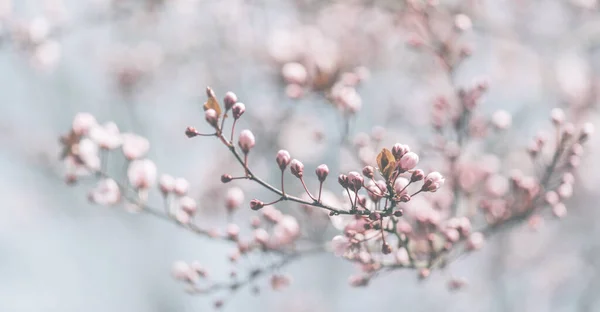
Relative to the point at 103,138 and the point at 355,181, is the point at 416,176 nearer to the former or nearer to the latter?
the point at 355,181

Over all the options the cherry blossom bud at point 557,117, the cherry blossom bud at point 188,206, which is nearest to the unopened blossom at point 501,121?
the cherry blossom bud at point 557,117

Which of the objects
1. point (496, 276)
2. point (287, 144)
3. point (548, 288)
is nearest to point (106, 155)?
point (287, 144)

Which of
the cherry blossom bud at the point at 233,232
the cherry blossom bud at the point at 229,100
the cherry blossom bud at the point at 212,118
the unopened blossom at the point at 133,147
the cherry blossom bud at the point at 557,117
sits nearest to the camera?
the cherry blossom bud at the point at 212,118

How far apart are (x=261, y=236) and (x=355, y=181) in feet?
2.19

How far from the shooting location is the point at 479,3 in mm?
3490

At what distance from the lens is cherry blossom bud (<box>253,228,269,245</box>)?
5.54 feet

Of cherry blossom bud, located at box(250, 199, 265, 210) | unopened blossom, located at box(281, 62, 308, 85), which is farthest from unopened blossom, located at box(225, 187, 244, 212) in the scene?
cherry blossom bud, located at box(250, 199, 265, 210)

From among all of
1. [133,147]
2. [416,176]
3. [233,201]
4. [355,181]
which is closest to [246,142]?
[355,181]

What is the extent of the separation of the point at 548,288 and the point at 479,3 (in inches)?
141

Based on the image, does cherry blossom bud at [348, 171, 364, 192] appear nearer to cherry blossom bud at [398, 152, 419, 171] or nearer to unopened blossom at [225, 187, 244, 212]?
cherry blossom bud at [398, 152, 419, 171]

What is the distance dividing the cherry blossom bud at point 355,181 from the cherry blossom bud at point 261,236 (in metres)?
0.66

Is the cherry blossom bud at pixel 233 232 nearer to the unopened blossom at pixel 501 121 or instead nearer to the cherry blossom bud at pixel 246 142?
the cherry blossom bud at pixel 246 142

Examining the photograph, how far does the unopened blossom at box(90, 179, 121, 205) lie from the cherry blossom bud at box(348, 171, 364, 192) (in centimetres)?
96

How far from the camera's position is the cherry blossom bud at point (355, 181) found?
1102 mm
